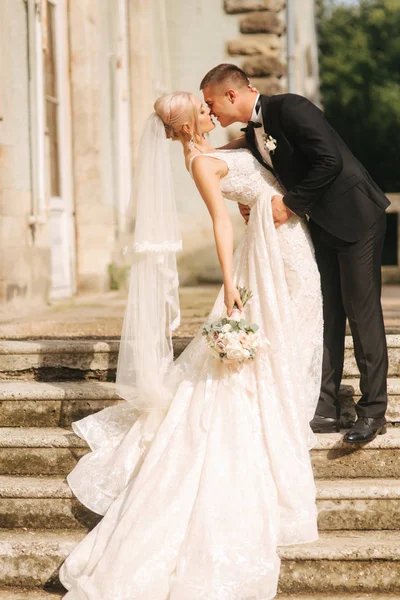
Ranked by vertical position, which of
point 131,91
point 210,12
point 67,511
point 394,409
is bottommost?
point 67,511

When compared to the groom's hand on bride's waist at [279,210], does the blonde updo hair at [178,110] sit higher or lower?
higher

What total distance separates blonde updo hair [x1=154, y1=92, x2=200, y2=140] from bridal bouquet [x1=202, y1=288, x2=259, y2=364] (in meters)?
0.89

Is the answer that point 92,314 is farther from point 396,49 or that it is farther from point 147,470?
point 396,49

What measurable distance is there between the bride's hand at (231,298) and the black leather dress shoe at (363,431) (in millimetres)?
786

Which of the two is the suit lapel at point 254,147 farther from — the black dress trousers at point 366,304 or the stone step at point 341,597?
the stone step at point 341,597

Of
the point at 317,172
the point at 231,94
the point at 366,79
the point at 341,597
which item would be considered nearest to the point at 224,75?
the point at 231,94

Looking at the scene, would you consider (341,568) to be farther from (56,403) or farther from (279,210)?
(56,403)

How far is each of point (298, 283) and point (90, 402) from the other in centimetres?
128

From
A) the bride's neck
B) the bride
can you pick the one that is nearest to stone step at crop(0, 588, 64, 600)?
the bride

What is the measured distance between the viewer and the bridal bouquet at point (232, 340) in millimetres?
4262

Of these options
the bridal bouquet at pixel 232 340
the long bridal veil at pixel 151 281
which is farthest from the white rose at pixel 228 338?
the long bridal veil at pixel 151 281

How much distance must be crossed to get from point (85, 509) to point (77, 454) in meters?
0.37

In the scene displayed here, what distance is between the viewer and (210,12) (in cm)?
1046

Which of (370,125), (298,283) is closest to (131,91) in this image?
(298,283)
